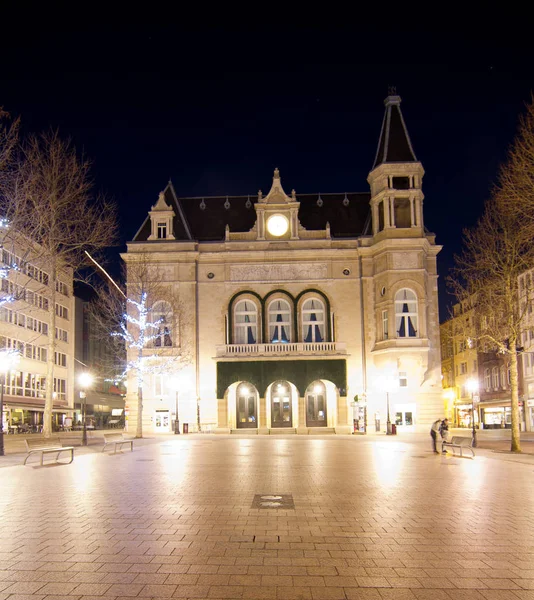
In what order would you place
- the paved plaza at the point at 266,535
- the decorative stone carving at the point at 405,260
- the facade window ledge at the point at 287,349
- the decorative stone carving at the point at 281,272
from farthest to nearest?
the decorative stone carving at the point at 281,272 → the facade window ledge at the point at 287,349 → the decorative stone carving at the point at 405,260 → the paved plaza at the point at 266,535

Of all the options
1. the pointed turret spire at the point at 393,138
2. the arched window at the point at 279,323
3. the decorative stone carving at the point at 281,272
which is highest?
the pointed turret spire at the point at 393,138

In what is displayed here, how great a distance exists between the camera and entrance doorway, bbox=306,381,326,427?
183 ft

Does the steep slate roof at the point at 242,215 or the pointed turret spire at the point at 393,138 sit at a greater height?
the pointed turret spire at the point at 393,138

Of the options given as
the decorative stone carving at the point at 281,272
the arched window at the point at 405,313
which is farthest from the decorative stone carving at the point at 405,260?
the decorative stone carving at the point at 281,272

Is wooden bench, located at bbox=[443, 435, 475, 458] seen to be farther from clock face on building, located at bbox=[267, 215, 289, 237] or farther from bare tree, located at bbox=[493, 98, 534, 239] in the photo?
clock face on building, located at bbox=[267, 215, 289, 237]

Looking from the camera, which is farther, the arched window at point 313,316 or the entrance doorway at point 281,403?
the arched window at point 313,316

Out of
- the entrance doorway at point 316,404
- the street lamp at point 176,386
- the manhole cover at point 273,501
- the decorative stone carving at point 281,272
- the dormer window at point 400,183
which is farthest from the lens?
the decorative stone carving at point 281,272

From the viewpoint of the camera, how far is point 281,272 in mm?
56969

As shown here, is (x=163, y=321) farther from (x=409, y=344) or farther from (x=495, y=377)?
(x=495, y=377)

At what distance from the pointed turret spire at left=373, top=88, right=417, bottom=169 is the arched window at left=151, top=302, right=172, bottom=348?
20.8 m

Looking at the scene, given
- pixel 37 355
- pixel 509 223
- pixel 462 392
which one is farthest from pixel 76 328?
pixel 509 223

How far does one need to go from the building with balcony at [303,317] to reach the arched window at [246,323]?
0.09 m

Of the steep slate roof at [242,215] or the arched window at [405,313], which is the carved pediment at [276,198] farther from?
the arched window at [405,313]

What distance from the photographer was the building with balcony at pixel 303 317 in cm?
5394
